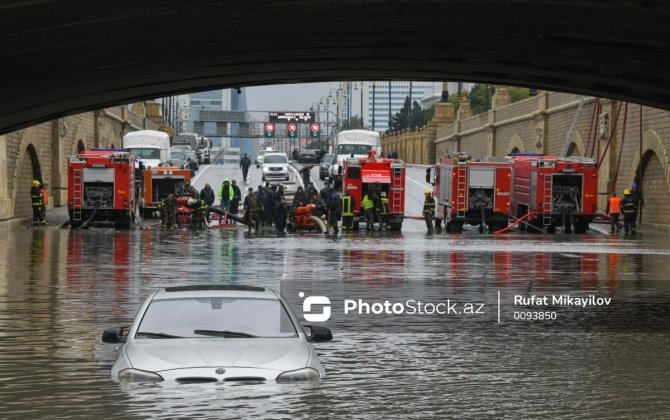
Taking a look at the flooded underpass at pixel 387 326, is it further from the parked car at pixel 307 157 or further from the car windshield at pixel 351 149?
the parked car at pixel 307 157

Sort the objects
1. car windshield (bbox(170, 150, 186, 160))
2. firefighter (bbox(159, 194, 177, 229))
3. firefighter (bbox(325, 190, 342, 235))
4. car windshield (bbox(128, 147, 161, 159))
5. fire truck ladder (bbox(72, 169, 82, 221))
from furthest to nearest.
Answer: car windshield (bbox(170, 150, 186, 160)) → car windshield (bbox(128, 147, 161, 159)) → firefighter (bbox(159, 194, 177, 229)) → fire truck ladder (bbox(72, 169, 82, 221)) → firefighter (bbox(325, 190, 342, 235))

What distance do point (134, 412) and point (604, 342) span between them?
8.41 meters

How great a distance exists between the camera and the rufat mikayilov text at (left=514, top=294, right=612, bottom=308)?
24.0 metres

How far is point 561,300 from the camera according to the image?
24609 mm

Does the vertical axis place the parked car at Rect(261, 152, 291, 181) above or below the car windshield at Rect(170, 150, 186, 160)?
below

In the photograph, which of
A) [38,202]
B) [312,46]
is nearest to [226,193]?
[38,202]

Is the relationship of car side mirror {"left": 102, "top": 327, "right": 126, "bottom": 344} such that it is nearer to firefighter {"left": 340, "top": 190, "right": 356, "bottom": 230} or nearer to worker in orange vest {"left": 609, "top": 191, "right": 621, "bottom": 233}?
firefighter {"left": 340, "top": 190, "right": 356, "bottom": 230}

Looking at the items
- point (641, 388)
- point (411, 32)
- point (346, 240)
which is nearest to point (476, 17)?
point (411, 32)

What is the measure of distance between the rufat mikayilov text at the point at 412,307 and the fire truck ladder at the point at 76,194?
28069mm

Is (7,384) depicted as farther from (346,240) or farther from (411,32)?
(346,240)

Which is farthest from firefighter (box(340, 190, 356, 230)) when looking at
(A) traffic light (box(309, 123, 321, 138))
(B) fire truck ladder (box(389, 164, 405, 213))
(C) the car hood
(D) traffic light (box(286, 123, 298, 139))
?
(D) traffic light (box(286, 123, 298, 139))

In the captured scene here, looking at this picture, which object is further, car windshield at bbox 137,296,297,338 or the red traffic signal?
the red traffic signal

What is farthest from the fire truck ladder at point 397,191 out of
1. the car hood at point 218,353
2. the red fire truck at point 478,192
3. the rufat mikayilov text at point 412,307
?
the car hood at point 218,353

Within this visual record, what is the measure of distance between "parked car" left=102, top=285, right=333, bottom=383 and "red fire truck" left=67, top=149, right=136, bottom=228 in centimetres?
3824
